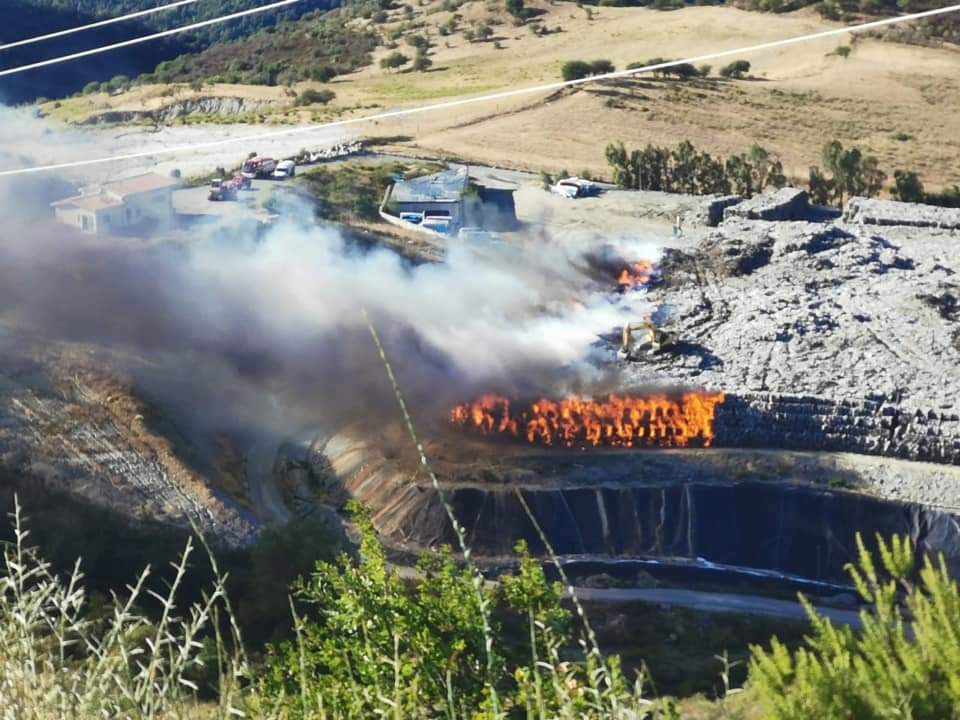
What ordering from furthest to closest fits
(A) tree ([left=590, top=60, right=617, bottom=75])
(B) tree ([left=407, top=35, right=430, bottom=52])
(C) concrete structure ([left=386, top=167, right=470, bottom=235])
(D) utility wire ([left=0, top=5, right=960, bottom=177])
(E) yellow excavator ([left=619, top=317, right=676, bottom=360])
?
(B) tree ([left=407, top=35, right=430, bottom=52])
(A) tree ([left=590, top=60, right=617, bottom=75])
(C) concrete structure ([left=386, top=167, right=470, bottom=235])
(E) yellow excavator ([left=619, top=317, right=676, bottom=360])
(D) utility wire ([left=0, top=5, right=960, bottom=177])

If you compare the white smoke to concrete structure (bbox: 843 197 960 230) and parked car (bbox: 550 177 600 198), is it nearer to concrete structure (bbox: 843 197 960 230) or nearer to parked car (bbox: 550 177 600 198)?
parked car (bbox: 550 177 600 198)

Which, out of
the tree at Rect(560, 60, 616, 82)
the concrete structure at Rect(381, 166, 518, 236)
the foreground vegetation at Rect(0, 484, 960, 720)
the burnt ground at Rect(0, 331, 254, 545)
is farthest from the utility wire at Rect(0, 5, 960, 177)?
the tree at Rect(560, 60, 616, 82)

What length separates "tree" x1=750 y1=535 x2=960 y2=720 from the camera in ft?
26.2

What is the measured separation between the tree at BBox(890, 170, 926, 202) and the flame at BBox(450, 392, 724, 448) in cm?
3203

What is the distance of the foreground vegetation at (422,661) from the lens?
19.2ft

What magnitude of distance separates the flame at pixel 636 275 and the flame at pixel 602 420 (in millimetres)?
11798

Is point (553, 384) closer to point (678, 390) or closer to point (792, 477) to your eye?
point (678, 390)

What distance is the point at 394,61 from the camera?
A: 91.1m

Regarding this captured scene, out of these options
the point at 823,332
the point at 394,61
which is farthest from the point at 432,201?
the point at 394,61

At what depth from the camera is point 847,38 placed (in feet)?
285

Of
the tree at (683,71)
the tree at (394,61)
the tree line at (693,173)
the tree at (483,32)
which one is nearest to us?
the tree line at (693,173)

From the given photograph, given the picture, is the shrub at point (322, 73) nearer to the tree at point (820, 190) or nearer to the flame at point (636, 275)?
the tree at point (820, 190)

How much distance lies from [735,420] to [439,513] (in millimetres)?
9954

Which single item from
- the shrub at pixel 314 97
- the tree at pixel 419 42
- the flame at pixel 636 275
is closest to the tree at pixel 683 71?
the tree at pixel 419 42
